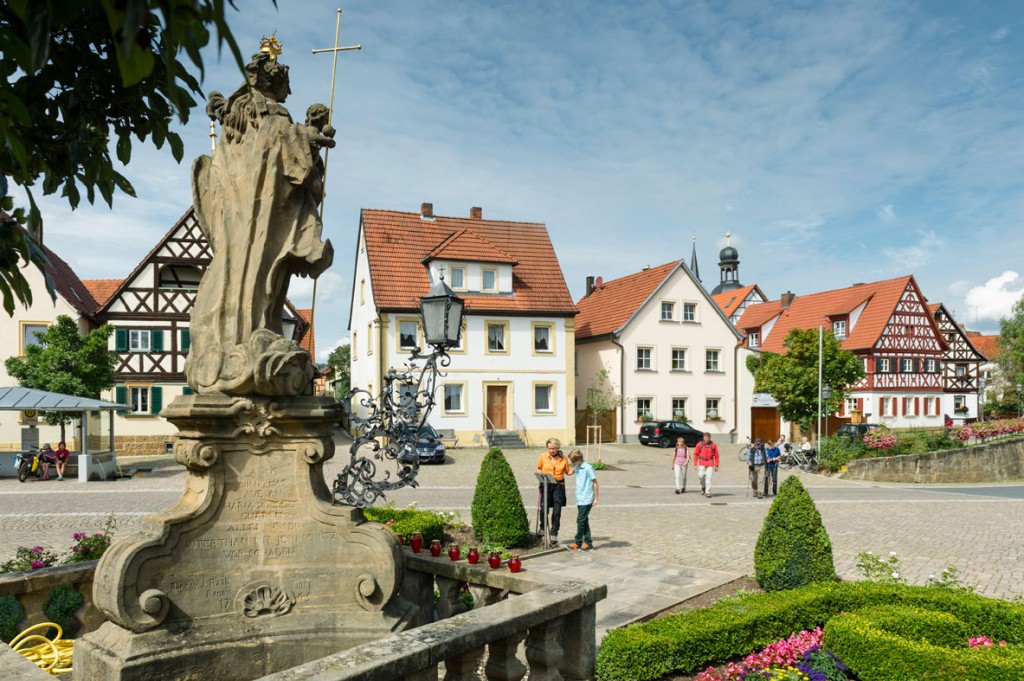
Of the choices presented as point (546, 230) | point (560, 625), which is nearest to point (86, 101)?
point (560, 625)

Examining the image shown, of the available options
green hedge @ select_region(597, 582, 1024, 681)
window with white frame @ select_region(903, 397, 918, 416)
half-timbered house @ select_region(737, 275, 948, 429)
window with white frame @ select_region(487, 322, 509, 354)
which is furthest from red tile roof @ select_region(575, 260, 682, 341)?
green hedge @ select_region(597, 582, 1024, 681)

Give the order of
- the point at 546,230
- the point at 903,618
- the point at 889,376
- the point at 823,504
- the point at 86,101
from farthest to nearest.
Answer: the point at 889,376
the point at 546,230
the point at 823,504
the point at 903,618
the point at 86,101

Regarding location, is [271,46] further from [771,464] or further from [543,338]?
[543,338]

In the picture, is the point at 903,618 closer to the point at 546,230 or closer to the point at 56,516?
the point at 56,516

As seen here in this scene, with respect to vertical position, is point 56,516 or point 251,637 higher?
point 251,637

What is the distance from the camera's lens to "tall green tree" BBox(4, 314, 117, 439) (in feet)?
79.1

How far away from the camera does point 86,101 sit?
12.8 ft

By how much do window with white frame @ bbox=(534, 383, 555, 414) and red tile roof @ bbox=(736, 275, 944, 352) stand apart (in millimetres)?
18502

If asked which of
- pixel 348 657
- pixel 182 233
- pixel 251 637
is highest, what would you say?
pixel 182 233

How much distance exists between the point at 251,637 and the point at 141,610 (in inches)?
→ 27.8

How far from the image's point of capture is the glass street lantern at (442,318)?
9.05m

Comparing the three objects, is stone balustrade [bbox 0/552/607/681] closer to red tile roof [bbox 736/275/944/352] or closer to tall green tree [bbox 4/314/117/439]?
tall green tree [bbox 4/314/117/439]

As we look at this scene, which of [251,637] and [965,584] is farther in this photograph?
[965,584]

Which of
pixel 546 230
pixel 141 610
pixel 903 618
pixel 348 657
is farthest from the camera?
pixel 546 230
